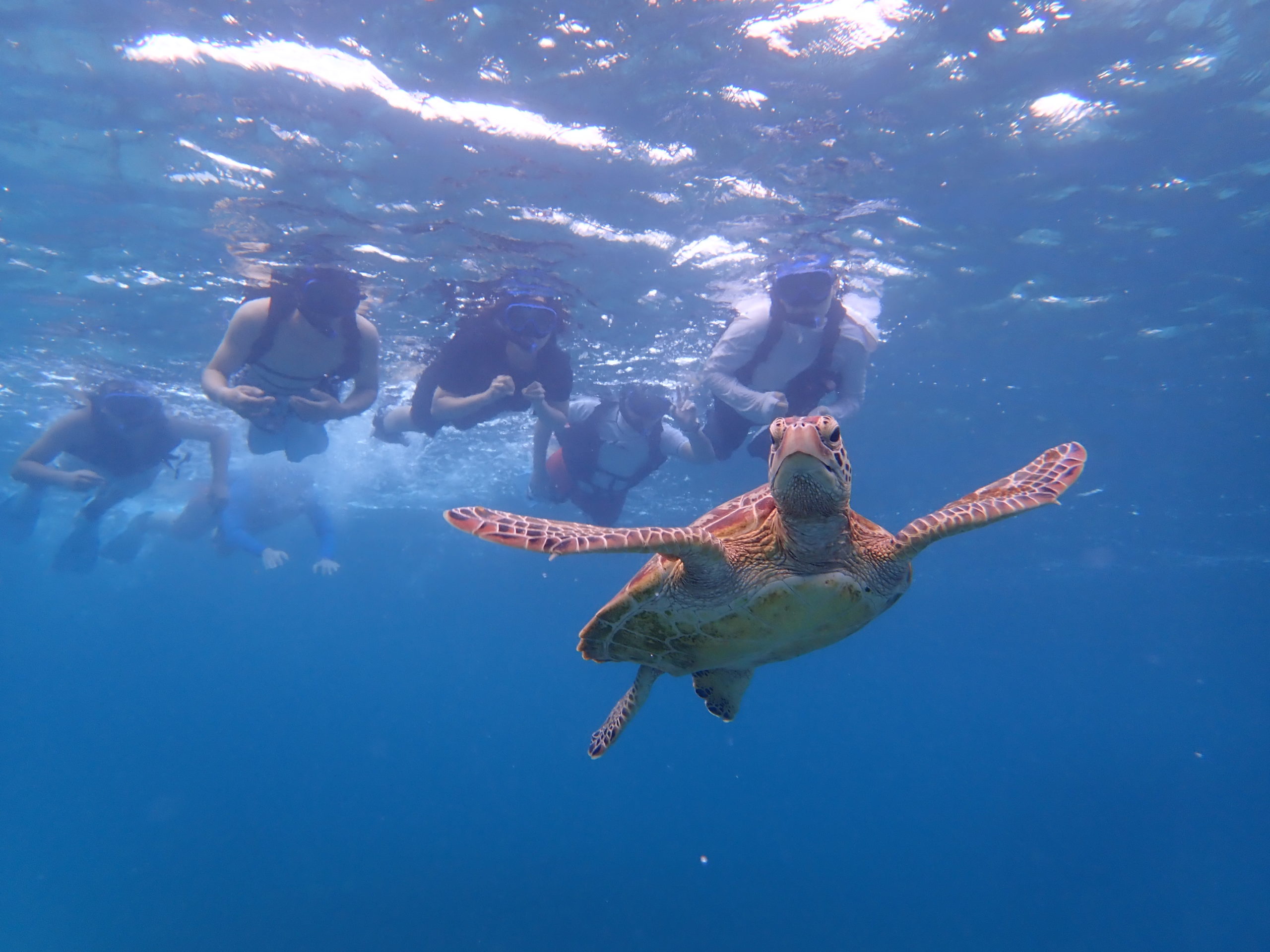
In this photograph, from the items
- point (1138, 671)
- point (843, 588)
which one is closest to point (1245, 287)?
point (843, 588)

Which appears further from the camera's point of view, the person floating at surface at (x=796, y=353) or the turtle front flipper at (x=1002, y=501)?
the person floating at surface at (x=796, y=353)

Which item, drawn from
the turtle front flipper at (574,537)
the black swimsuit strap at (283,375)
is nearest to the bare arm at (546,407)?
the black swimsuit strap at (283,375)

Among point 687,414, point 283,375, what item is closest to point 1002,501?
point 687,414

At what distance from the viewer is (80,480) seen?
36.8 feet

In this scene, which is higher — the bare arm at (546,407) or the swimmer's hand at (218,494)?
the bare arm at (546,407)

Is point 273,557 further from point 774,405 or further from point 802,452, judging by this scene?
point 802,452

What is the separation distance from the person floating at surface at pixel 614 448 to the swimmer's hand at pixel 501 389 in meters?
1.79

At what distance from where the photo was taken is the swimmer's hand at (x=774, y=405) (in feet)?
23.9

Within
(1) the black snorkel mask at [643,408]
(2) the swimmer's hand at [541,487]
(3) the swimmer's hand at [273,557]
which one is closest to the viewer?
(1) the black snorkel mask at [643,408]

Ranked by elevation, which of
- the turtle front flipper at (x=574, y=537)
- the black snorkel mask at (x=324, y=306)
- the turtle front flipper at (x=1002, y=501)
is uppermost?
the black snorkel mask at (x=324, y=306)

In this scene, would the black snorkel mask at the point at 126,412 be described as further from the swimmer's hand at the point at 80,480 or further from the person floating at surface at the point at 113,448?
the swimmer's hand at the point at 80,480

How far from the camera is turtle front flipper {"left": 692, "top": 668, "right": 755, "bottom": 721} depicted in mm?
5051

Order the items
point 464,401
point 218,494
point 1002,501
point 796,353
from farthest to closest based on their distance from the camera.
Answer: point 218,494
point 796,353
point 464,401
point 1002,501

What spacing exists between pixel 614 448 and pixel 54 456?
1200 centimetres
